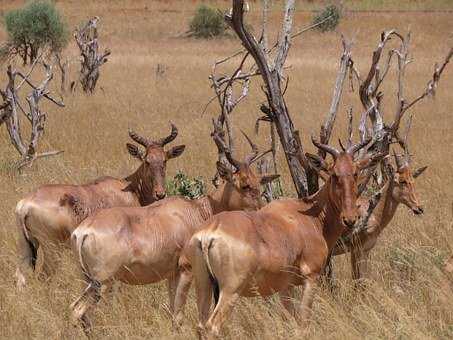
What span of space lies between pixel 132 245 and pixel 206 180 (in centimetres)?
557

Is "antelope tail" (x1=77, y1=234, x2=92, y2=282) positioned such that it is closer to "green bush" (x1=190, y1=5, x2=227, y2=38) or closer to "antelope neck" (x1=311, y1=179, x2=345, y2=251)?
"antelope neck" (x1=311, y1=179, x2=345, y2=251)

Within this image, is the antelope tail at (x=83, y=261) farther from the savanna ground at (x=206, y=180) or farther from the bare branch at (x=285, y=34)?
the bare branch at (x=285, y=34)

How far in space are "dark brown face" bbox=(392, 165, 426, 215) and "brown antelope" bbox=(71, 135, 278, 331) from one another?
2.09 m

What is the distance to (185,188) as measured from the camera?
9.59m

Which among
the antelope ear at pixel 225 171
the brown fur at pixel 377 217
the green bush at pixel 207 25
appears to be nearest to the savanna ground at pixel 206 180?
the brown fur at pixel 377 217

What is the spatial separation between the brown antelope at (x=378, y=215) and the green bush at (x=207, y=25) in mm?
40135

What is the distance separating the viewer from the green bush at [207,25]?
4838cm

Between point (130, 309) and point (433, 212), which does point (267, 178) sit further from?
point (433, 212)

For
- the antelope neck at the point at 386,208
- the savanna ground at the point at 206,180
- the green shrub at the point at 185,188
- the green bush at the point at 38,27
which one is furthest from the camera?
the green bush at the point at 38,27

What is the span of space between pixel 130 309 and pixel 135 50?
1412 inches

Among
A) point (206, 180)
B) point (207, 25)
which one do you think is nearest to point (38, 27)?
point (207, 25)

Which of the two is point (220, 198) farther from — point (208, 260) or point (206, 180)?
point (206, 180)

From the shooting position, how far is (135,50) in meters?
41.9

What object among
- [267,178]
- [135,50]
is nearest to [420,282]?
[267,178]
